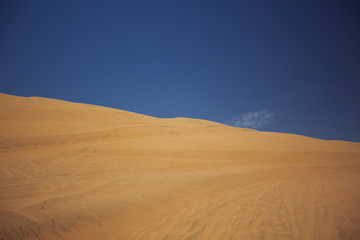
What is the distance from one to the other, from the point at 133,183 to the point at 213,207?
9.35 ft

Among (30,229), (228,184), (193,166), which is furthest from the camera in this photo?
(193,166)

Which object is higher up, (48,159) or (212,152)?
(212,152)

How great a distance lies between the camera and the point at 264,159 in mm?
11766

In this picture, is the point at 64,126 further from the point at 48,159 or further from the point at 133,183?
the point at 133,183

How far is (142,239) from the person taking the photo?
127 inches

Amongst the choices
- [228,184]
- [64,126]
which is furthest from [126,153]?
[64,126]

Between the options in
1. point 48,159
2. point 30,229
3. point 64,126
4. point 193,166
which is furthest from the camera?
point 64,126

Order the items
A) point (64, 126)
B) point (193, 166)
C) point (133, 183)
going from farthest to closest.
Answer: point (64, 126) < point (193, 166) < point (133, 183)

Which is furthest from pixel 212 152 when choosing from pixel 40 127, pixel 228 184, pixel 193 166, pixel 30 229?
pixel 40 127

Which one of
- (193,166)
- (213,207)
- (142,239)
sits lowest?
(142,239)

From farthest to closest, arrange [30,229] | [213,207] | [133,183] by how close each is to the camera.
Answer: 1. [133,183]
2. [213,207]
3. [30,229]

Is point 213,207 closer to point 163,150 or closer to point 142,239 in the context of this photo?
point 142,239

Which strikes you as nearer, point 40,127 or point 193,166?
point 193,166

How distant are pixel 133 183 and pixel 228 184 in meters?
3.57
